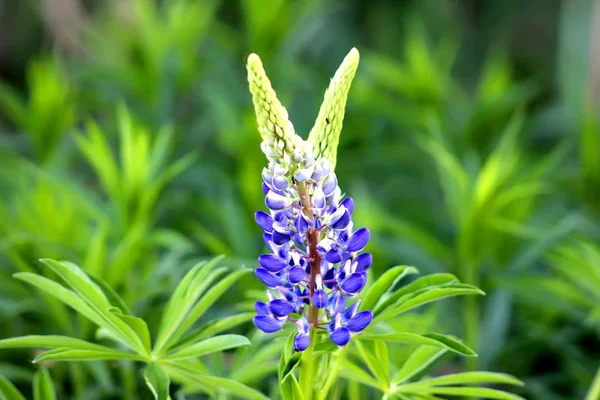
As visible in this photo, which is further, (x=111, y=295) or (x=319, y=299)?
(x=111, y=295)

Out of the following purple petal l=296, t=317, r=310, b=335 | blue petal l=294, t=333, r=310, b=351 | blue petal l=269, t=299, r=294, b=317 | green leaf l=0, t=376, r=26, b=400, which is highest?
blue petal l=269, t=299, r=294, b=317

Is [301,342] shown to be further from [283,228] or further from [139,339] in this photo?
[139,339]

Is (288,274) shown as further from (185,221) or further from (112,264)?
(185,221)

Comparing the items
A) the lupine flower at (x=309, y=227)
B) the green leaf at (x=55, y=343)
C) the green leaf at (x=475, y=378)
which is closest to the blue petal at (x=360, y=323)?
the lupine flower at (x=309, y=227)

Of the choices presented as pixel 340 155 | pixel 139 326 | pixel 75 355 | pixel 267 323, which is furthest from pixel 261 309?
pixel 340 155

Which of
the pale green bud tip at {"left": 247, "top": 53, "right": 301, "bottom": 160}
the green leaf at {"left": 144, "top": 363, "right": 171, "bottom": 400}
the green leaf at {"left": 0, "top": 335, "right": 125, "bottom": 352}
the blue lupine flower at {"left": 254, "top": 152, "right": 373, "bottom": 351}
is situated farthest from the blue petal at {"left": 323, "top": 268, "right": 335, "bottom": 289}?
the green leaf at {"left": 0, "top": 335, "right": 125, "bottom": 352}

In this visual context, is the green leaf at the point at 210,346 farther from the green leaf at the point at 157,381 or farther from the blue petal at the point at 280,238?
the blue petal at the point at 280,238

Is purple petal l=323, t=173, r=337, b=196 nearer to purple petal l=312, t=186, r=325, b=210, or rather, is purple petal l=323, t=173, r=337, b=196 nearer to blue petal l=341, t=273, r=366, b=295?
purple petal l=312, t=186, r=325, b=210
